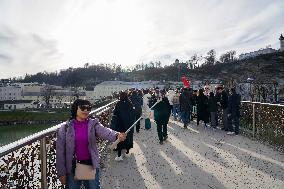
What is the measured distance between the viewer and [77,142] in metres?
4.98

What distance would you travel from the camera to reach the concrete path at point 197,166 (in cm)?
788

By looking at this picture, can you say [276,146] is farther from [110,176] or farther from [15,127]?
[15,127]

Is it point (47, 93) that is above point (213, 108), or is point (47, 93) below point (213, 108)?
below

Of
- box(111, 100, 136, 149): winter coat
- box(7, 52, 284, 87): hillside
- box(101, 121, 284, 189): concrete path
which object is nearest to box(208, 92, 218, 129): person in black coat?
box(101, 121, 284, 189): concrete path

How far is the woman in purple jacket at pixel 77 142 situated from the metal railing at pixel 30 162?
0.67ft

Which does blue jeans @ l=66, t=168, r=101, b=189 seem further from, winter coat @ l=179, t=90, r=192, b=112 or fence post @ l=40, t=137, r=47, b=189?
winter coat @ l=179, t=90, r=192, b=112

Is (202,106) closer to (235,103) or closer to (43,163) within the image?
(235,103)

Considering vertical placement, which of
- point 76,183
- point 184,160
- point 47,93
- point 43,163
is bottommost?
point 47,93

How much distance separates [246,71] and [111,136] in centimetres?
13072

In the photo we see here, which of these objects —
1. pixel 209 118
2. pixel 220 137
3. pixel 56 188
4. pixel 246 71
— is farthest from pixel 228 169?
pixel 246 71

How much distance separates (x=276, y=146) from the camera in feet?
39.4

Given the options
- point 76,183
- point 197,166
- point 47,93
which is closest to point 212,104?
point 197,166

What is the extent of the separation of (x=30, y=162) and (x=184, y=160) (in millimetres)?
6165

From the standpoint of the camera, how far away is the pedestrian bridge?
179 inches
